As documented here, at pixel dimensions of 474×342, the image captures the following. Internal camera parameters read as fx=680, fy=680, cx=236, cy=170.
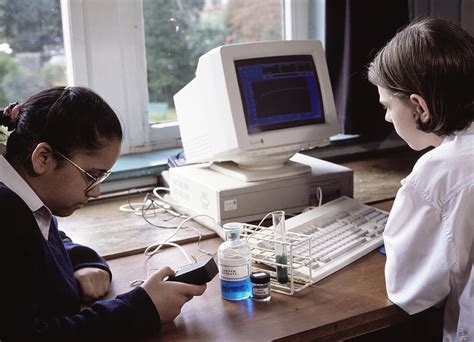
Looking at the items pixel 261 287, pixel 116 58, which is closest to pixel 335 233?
pixel 261 287

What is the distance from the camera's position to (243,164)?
1931 millimetres

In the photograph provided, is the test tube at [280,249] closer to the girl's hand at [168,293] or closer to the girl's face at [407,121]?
the girl's hand at [168,293]

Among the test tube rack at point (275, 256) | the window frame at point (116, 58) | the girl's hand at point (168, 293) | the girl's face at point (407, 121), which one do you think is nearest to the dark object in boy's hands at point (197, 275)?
the girl's hand at point (168, 293)

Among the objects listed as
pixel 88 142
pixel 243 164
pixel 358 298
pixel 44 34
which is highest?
pixel 44 34

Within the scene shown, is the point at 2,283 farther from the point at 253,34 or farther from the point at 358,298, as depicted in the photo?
the point at 253,34

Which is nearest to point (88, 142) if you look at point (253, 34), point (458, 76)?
point (458, 76)

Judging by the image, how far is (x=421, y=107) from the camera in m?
1.43

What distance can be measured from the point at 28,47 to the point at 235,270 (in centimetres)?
137

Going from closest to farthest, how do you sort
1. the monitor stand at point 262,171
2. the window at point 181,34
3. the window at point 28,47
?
the monitor stand at point 262,171 < the window at point 28,47 < the window at point 181,34

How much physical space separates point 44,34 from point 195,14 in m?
0.56

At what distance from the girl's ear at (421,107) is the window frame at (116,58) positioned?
3.87ft

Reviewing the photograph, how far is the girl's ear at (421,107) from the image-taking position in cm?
142

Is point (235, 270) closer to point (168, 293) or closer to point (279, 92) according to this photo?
point (168, 293)

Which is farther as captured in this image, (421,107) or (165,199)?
(165,199)
